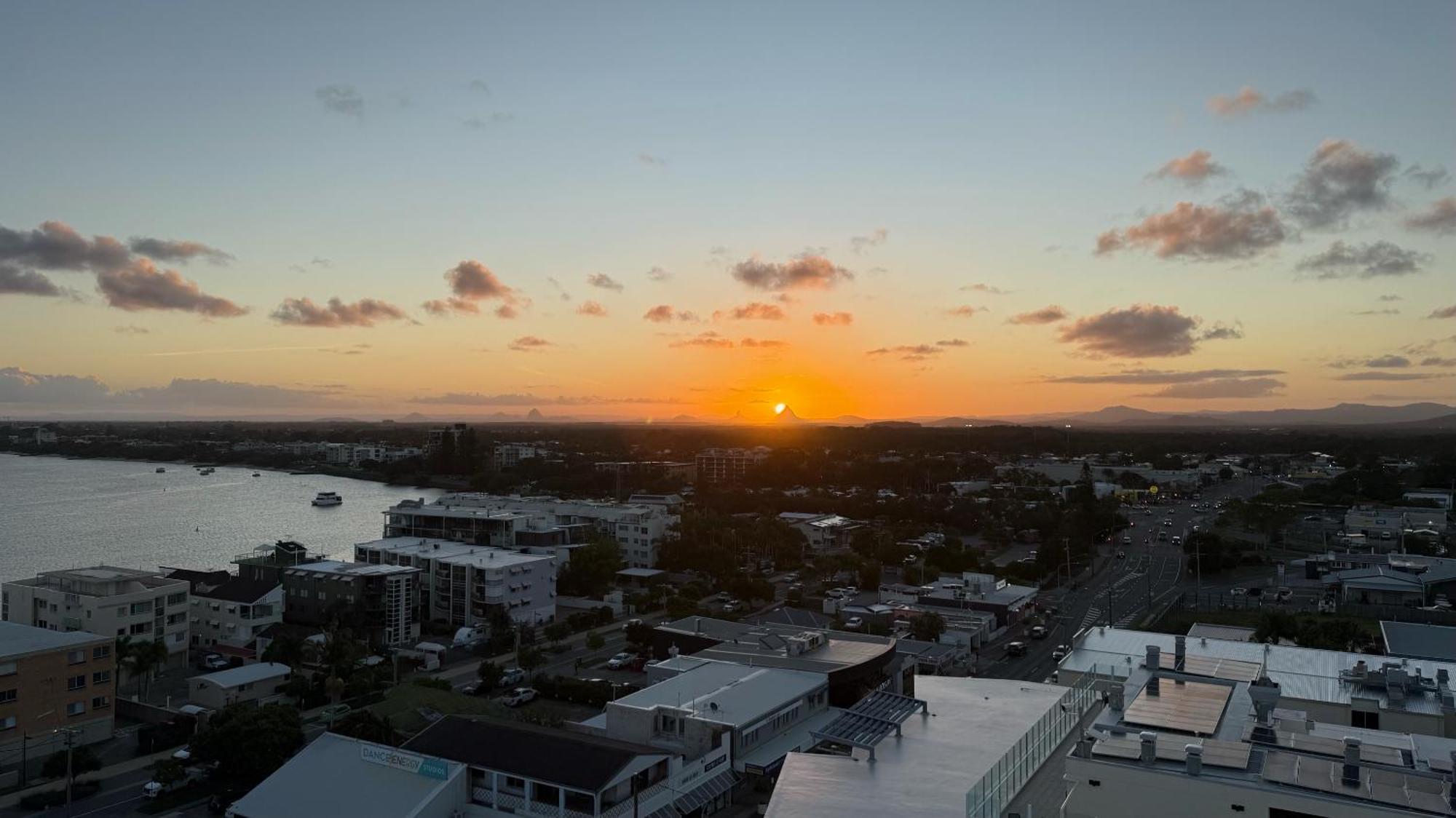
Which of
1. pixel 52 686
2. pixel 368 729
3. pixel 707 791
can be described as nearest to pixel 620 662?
pixel 368 729

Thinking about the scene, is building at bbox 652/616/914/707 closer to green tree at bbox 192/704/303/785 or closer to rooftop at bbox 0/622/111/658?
green tree at bbox 192/704/303/785

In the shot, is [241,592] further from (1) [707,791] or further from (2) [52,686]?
(1) [707,791]

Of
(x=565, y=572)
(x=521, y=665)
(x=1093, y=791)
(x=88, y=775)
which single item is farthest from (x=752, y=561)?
(x=1093, y=791)

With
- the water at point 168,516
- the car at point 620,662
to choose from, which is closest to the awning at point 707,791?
the car at point 620,662

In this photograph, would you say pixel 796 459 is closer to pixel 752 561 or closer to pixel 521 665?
pixel 752 561

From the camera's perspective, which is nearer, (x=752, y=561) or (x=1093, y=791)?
(x=1093, y=791)

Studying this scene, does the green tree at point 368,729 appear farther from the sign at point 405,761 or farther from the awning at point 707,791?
the awning at point 707,791
